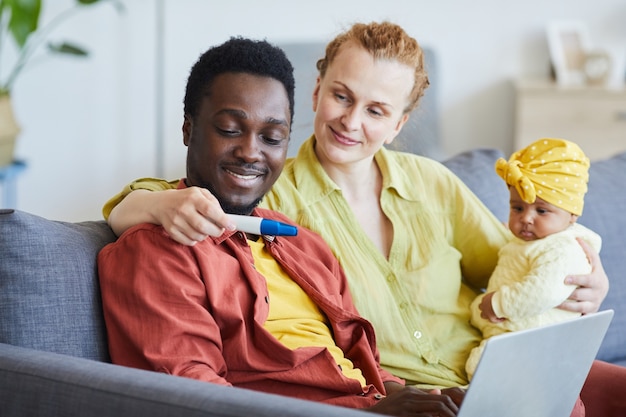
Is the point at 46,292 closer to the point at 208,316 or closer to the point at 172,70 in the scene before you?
the point at 208,316

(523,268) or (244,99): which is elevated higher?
(244,99)

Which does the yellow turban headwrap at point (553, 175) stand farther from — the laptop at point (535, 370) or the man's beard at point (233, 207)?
Result: the man's beard at point (233, 207)

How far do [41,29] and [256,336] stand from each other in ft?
9.06

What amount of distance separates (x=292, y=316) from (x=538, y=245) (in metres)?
0.55

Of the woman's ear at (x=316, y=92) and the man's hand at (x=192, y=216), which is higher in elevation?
the woman's ear at (x=316, y=92)

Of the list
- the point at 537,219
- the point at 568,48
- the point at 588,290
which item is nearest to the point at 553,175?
the point at 537,219

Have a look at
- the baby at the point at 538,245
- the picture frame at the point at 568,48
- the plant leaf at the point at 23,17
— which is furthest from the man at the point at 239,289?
the picture frame at the point at 568,48

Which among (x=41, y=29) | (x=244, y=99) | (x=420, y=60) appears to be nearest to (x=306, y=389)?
(x=244, y=99)

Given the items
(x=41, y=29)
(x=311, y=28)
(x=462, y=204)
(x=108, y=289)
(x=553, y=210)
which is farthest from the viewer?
(x=311, y=28)

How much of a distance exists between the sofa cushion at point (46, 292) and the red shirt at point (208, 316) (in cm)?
3

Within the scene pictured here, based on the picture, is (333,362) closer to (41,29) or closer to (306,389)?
(306,389)

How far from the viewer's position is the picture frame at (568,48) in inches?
161

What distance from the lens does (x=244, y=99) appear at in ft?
4.90

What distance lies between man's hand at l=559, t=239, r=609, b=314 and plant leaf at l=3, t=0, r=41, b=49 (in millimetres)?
2052
